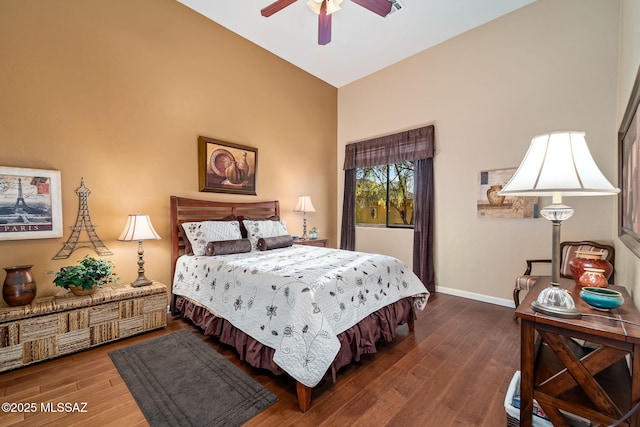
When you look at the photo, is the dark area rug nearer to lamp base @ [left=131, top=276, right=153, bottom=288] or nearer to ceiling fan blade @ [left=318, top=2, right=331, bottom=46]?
lamp base @ [left=131, top=276, right=153, bottom=288]

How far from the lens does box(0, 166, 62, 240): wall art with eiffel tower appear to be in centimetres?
226

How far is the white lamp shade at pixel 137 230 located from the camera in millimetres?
2611

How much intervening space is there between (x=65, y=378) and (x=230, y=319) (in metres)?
1.18

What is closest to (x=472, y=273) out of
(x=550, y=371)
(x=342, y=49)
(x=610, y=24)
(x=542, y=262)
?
(x=542, y=262)

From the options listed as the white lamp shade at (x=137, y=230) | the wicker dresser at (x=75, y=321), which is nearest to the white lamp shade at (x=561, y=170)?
the white lamp shade at (x=137, y=230)

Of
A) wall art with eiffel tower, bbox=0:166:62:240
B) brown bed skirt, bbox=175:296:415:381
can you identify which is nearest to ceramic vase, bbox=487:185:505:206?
brown bed skirt, bbox=175:296:415:381

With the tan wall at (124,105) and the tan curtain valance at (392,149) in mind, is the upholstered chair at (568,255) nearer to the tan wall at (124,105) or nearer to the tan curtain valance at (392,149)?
the tan curtain valance at (392,149)

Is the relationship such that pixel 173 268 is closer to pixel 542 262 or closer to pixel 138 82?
pixel 138 82

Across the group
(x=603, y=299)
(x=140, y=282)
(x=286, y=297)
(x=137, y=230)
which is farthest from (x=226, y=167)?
(x=603, y=299)

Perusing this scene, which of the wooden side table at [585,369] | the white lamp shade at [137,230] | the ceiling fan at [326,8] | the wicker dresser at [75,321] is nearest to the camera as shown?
the wooden side table at [585,369]

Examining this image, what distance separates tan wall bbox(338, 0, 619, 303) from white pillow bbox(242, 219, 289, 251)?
1978 millimetres

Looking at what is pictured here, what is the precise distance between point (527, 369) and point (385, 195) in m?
3.72

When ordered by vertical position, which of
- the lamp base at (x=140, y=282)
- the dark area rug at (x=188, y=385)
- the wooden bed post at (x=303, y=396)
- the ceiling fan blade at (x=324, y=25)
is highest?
the ceiling fan blade at (x=324, y=25)

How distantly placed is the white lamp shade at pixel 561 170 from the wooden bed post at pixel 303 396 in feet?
4.94
